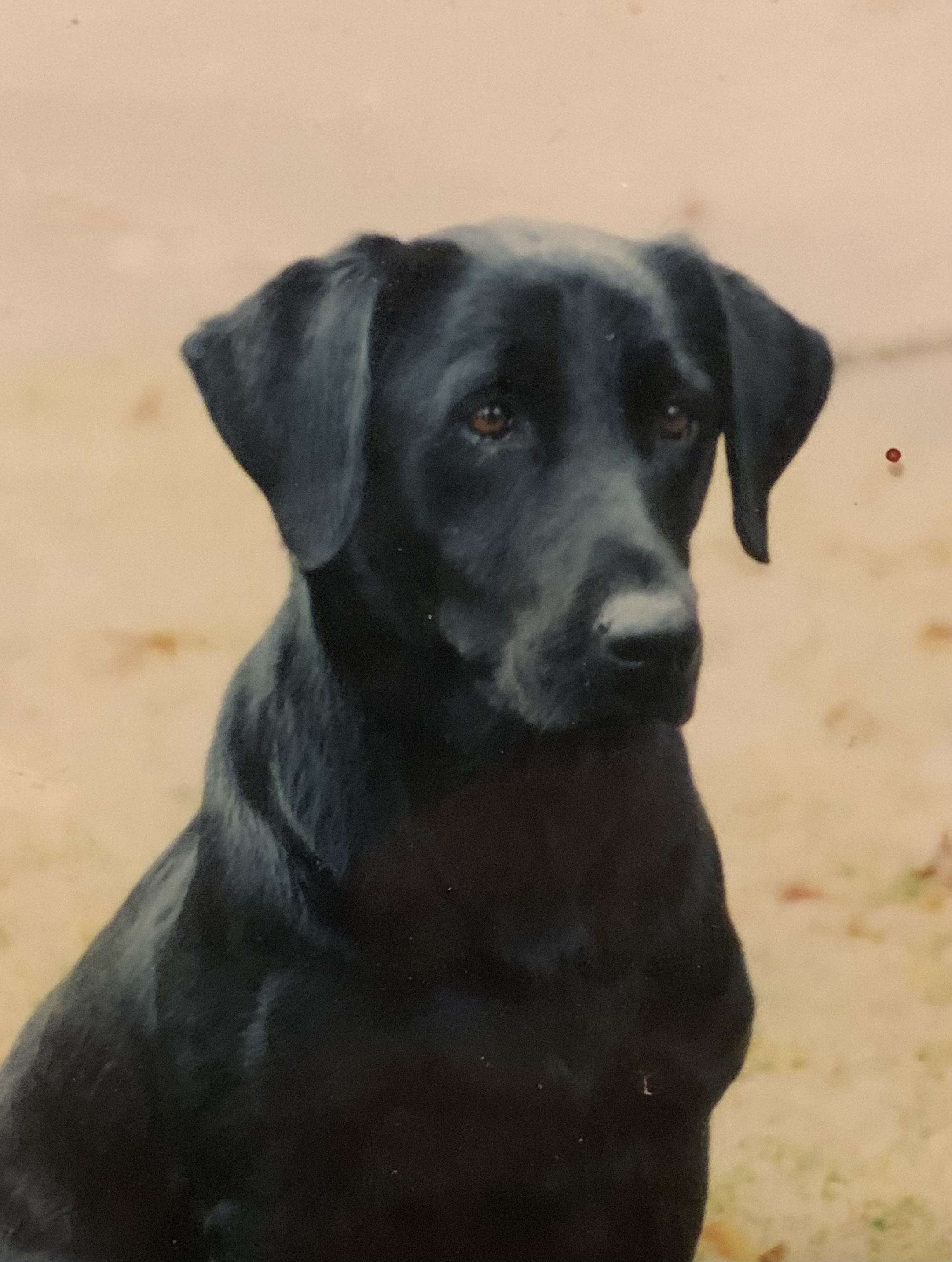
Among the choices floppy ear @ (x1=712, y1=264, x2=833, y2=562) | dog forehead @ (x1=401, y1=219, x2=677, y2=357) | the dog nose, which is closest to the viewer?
the dog nose

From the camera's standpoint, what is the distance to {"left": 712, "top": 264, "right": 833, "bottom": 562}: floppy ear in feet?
4.50

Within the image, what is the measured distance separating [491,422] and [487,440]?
0.02m

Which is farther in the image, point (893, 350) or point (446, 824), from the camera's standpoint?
point (893, 350)

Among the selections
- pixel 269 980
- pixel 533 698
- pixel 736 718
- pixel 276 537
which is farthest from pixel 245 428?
pixel 736 718

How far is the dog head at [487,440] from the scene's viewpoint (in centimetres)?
122

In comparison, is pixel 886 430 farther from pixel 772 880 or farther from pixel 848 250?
pixel 772 880

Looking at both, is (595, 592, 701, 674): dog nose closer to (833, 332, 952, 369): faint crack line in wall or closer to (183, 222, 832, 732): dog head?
(183, 222, 832, 732): dog head

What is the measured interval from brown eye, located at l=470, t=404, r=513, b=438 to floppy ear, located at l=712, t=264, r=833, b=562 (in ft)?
0.82

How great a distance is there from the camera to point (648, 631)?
1144 millimetres

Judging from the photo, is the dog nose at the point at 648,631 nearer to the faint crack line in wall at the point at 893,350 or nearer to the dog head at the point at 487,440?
the dog head at the point at 487,440

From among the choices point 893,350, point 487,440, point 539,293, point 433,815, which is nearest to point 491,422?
point 487,440

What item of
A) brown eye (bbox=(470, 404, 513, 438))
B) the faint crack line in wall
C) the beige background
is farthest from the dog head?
the faint crack line in wall

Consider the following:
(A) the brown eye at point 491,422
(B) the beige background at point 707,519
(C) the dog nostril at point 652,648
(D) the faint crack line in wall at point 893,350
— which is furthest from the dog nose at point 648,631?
(D) the faint crack line in wall at point 893,350

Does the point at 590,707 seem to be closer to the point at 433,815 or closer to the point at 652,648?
the point at 652,648
